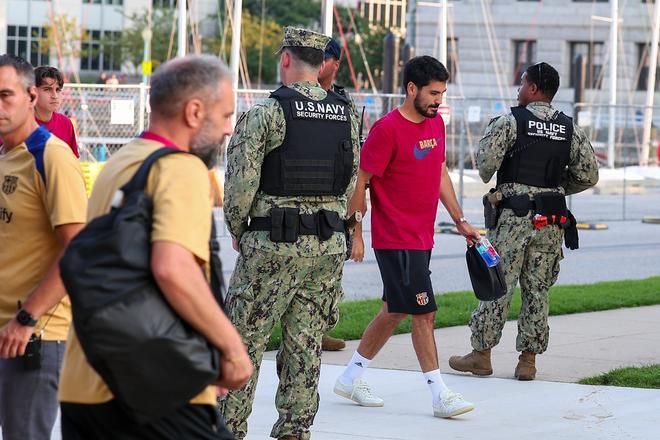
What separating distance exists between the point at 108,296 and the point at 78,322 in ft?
0.42

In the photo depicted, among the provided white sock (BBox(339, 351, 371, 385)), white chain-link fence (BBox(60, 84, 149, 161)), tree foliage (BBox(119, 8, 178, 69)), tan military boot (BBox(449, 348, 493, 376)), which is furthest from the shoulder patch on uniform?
tree foliage (BBox(119, 8, 178, 69))

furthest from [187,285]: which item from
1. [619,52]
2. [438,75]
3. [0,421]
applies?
[619,52]

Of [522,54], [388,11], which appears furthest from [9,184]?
[388,11]

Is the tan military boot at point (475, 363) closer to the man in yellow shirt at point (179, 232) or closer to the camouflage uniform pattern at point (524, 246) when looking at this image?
the camouflage uniform pattern at point (524, 246)

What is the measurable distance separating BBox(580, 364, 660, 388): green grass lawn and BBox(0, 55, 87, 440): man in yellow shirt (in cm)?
504

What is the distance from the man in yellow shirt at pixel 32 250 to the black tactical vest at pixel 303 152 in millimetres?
1888

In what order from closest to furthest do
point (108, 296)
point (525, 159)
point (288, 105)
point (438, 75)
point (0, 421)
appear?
point (108, 296) < point (0, 421) < point (288, 105) < point (438, 75) < point (525, 159)

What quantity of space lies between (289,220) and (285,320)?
0.52m

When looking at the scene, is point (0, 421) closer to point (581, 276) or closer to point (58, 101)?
point (58, 101)

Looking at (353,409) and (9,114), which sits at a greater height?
(9,114)

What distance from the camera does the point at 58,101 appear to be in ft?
31.7

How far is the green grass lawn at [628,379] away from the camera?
9195 millimetres

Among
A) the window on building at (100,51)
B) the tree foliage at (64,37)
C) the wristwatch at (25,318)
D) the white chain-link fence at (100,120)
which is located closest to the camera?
the wristwatch at (25,318)

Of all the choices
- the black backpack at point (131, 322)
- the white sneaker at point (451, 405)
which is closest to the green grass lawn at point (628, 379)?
the white sneaker at point (451, 405)
